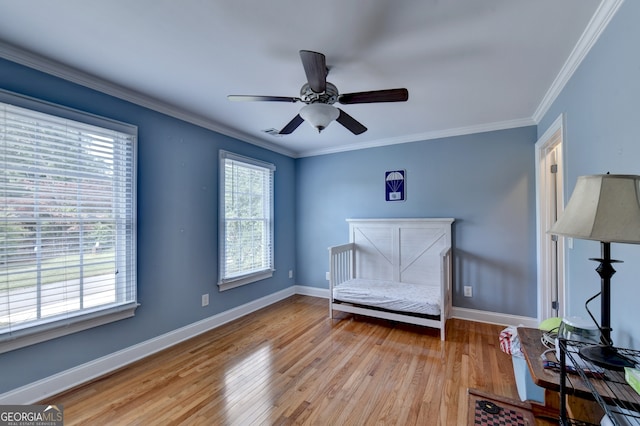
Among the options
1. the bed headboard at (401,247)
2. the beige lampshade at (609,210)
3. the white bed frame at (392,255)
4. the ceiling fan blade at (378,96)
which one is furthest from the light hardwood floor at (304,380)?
the ceiling fan blade at (378,96)

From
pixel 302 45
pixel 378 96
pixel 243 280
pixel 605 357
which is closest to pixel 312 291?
pixel 243 280

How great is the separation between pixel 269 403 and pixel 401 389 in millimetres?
973

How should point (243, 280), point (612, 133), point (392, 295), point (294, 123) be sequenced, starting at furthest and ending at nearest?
point (243, 280) → point (392, 295) → point (294, 123) → point (612, 133)

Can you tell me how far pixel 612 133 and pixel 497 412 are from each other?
5.73 ft

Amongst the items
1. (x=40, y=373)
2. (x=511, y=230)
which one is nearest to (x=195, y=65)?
(x=40, y=373)

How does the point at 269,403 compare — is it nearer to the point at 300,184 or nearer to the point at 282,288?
the point at 282,288

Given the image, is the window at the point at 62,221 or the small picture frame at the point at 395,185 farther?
the small picture frame at the point at 395,185

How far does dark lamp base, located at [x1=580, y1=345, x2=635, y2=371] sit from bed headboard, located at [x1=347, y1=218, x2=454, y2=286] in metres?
2.35

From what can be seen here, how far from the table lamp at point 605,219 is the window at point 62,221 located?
3.01m

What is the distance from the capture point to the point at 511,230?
325cm

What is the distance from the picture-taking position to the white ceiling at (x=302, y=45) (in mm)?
1517

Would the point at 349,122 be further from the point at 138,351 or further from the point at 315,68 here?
the point at 138,351

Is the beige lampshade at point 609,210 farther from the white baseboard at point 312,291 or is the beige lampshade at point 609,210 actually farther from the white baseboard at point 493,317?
the white baseboard at point 312,291

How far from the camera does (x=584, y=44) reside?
5.66ft
